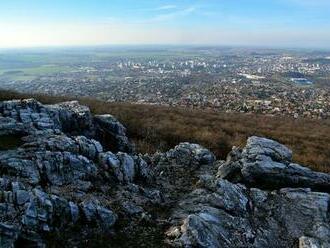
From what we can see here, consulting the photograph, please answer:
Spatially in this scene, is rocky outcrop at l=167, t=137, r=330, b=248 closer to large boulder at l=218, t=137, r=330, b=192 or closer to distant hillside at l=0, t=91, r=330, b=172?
large boulder at l=218, t=137, r=330, b=192

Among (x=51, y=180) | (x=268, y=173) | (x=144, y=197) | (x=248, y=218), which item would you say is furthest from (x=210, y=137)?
(x=51, y=180)

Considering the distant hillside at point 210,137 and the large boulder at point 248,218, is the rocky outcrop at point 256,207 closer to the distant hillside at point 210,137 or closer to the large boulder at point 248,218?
the large boulder at point 248,218

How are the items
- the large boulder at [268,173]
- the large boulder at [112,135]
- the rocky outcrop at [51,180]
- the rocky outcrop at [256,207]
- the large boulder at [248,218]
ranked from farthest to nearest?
1. the large boulder at [112,135]
2. the large boulder at [268,173]
3. the rocky outcrop at [256,207]
4. the large boulder at [248,218]
5. the rocky outcrop at [51,180]

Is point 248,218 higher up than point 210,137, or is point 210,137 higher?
point 248,218

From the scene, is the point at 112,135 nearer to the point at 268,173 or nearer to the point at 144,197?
the point at 144,197

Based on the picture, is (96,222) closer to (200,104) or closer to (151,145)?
(151,145)

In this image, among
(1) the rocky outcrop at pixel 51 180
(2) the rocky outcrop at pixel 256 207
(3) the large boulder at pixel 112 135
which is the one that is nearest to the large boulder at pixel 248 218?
(2) the rocky outcrop at pixel 256 207

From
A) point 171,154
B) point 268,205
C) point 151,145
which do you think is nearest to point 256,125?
point 151,145

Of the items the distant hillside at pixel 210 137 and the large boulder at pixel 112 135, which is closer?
the large boulder at pixel 112 135
